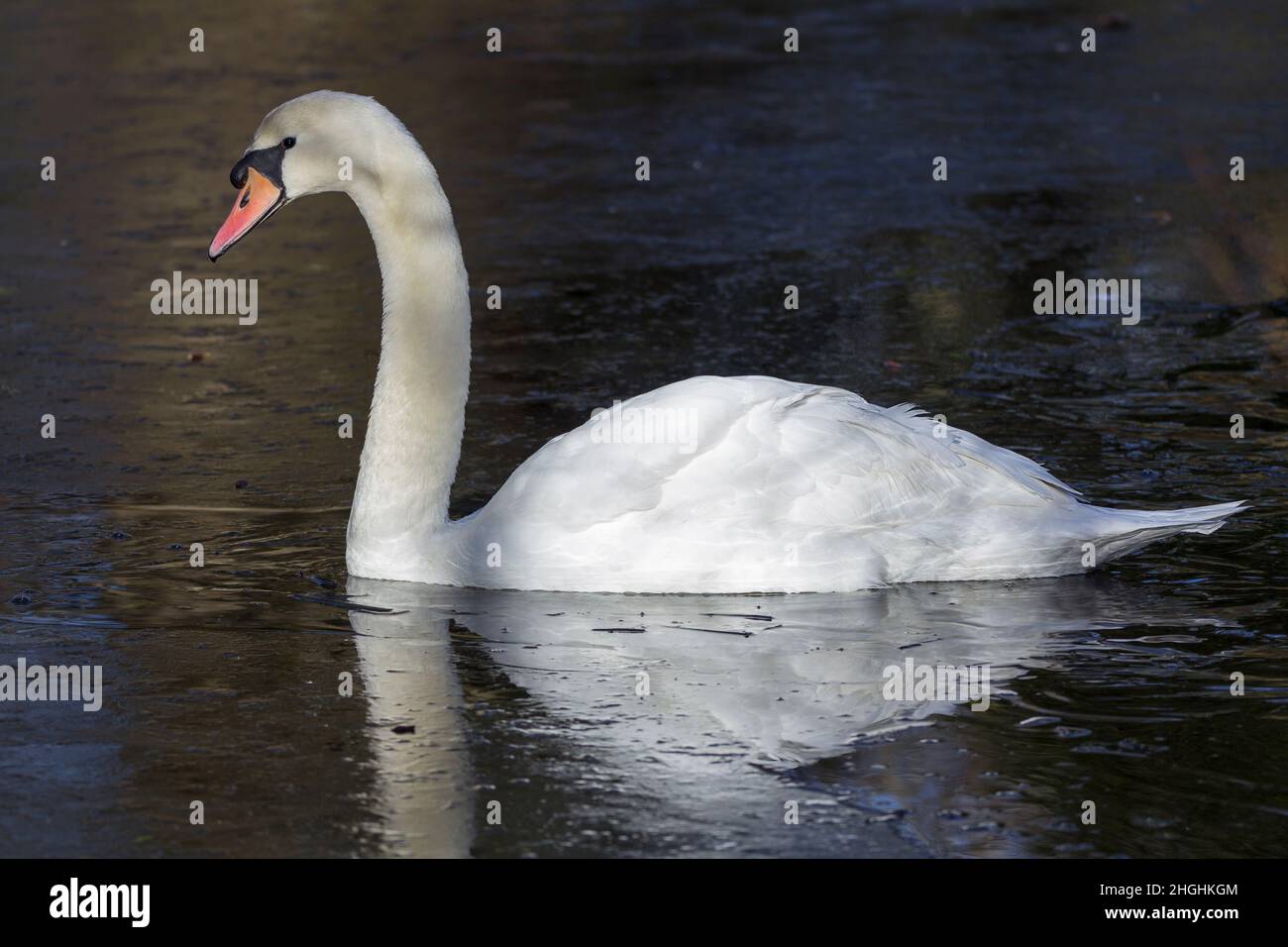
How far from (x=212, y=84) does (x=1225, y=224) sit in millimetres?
8991

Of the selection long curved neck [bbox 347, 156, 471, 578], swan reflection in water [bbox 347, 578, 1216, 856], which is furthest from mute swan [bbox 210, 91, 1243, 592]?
swan reflection in water [bbox 347, 578, 1216, 856]

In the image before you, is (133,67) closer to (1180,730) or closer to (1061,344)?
(1061,344)

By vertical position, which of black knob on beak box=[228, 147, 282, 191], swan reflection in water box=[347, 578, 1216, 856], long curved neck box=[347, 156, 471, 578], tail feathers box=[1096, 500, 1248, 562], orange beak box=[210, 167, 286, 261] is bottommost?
swan reflection in water box=[347, 578, 1216, 856]

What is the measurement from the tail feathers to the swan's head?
105 inches

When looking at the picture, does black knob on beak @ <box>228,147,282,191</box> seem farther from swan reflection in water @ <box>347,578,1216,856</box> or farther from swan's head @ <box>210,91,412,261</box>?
swan reflection in water @ <box>347,578,1216,856</box>

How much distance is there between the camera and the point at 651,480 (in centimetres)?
648

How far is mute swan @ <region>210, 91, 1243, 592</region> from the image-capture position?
6516 millimetres

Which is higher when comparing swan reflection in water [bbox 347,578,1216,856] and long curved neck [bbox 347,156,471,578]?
long curved neck [bbox 347,156,471,578]

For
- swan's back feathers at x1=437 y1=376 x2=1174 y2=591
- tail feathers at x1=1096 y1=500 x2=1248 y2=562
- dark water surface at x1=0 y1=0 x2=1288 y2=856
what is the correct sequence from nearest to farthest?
dark water surface at x1=0 y1=0 x2=1288 y2=856 → swan's back feathers at x1=437 y1=376 x2=1174 y2=591 → tail feathers at x1=1096 y1=500 x2=1248 y2=562

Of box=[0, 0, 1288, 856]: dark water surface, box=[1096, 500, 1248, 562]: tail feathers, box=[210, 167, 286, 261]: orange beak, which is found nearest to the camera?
box=[0, 0, 1288, 856]: dark water surface

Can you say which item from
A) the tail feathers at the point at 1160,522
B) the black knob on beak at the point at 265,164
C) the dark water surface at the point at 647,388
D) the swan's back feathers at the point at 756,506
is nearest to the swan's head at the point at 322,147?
the black knob on beak at the point at 265,164

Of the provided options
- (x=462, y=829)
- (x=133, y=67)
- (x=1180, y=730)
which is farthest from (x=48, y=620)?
(x=133, y=67)

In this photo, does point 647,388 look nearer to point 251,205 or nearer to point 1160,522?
point 251,205

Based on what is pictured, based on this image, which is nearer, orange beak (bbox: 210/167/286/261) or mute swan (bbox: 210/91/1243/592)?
mute swan (bbox: 210/91/1243/592)
